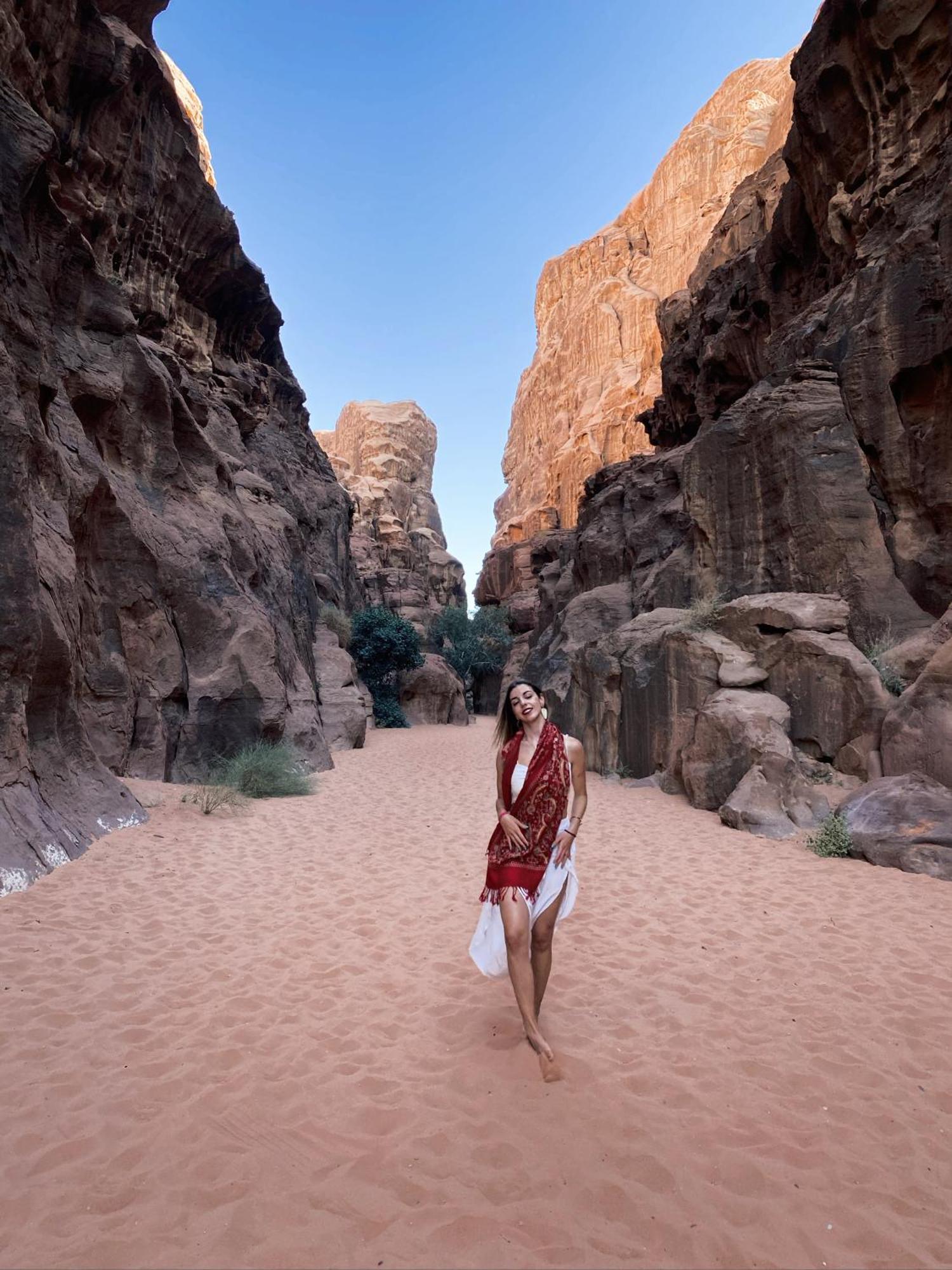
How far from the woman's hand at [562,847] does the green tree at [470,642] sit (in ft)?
93.2

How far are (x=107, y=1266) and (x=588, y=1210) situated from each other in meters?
1.39

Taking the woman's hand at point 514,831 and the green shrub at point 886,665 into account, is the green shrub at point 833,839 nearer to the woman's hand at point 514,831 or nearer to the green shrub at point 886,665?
the green shrub at point 886,665

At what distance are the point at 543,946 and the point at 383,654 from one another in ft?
68.4

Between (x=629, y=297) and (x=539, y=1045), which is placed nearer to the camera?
(x=539, y=1045)

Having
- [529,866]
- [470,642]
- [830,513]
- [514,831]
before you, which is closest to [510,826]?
[514,831]

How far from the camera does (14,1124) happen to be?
2279mm

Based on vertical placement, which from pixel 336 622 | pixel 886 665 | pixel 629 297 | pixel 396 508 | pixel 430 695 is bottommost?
pixel 430 695

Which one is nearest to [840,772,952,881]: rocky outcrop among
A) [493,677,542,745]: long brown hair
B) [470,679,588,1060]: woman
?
[470,679,588,1060]: woman

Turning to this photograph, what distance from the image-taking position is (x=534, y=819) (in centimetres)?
289

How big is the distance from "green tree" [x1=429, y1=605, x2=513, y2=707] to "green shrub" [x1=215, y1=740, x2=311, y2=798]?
21.3 metres

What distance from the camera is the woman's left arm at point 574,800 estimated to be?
114 inches

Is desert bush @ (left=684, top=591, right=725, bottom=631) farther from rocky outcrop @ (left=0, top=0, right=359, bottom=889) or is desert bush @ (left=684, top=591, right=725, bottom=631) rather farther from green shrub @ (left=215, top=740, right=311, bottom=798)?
rocky outcrop @ (left=0, top=0, right=359, bottom=889)

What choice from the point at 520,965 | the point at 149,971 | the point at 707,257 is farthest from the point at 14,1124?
the point at 707,257

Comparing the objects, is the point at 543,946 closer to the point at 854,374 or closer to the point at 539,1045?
the point at 539,1045
